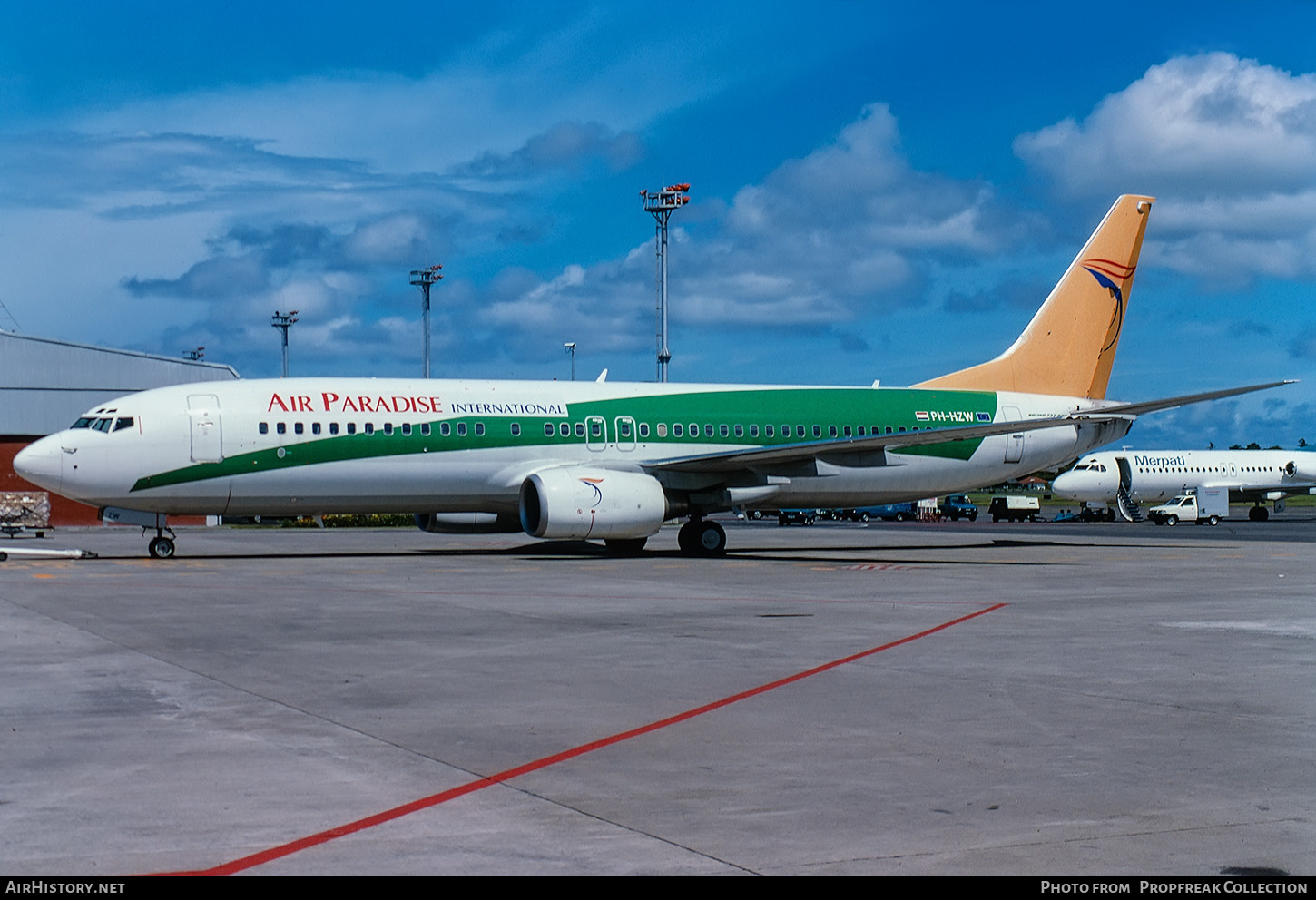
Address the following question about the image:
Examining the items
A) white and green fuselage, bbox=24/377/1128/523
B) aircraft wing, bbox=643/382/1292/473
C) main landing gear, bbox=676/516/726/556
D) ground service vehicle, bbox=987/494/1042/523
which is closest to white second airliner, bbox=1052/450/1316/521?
ground service vehicle, bbox=987/494/1042/523

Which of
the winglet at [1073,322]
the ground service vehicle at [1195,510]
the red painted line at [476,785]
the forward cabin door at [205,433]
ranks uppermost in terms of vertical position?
the winglet at [1073,322]

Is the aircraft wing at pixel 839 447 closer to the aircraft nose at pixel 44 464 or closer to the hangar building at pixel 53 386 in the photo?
the aircraft nose at pixel 44 464

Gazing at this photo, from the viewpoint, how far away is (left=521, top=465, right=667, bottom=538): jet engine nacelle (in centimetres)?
2828

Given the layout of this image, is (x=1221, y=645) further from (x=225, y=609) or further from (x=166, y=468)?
(x=166, y=468)

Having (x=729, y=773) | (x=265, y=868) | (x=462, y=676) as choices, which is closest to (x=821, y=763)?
(x=729, y=773)

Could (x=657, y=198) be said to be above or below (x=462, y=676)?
above

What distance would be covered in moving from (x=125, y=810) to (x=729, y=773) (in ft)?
11.0

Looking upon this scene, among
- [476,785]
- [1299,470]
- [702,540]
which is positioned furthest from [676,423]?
[1299,470]

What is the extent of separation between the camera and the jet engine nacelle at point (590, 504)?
92.8 ft

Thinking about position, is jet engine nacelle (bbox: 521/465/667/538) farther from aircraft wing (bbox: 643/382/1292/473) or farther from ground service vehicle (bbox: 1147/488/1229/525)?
ground service vehicle (bbox: 1147/488/1229/525)

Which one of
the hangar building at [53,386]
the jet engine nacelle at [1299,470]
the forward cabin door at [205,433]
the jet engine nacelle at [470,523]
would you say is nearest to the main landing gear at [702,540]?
the jet engine nacelle at [470,523]

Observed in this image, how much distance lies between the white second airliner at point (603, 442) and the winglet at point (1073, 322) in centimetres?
5

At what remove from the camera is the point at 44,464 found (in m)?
27.5
